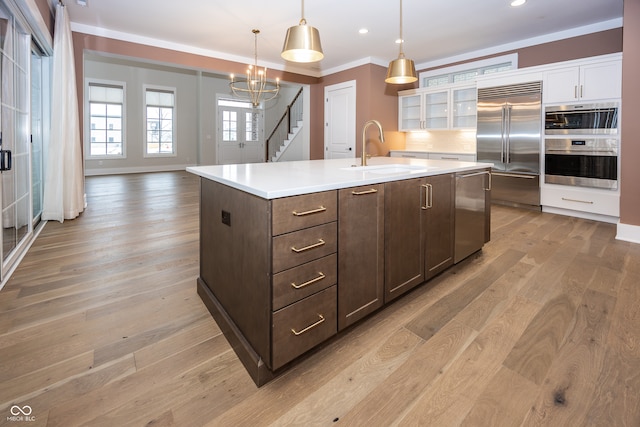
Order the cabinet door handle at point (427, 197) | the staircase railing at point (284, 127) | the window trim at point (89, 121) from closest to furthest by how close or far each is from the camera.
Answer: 1. the cabinet door handle at point (427, 197)
2. the window trim at point (89, 121)
3. the staircase railing at point (284, 127)

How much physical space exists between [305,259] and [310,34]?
1.66 m

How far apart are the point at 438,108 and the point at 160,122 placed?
8026 millimetres

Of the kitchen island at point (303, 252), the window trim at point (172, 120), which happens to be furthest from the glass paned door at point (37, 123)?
the window trim at point (172, 120)

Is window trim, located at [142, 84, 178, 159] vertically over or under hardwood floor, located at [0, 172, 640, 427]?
over

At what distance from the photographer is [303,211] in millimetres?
1492

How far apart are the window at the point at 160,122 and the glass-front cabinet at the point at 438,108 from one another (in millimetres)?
7082

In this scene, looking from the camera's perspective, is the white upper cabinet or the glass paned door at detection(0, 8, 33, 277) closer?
the glass paned door at detection(0, 8, 33, 277)

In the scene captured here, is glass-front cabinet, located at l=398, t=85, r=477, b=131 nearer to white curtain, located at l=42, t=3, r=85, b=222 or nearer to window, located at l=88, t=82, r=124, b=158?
white curtain, located at l=42, t=3, r=85, b=222

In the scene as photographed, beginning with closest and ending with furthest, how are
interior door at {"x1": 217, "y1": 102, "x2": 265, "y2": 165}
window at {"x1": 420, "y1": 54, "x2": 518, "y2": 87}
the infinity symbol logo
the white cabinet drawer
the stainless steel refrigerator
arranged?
the infinity symbol logo
the white cabinet drawer
the stainless steel refrigerator
window at {"x1": 420, "y1": 54, "x2": 518, "y2": 87}
interior door at {"x1": 217, "y1": 102, "x2": 265, "y2": 165}

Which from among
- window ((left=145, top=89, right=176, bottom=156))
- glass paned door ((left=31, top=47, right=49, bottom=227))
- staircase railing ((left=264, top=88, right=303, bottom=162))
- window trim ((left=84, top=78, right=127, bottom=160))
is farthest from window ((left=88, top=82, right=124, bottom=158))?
glass paned door ((left=31, top=47, right=49, bottom=227))

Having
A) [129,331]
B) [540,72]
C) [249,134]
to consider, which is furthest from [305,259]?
[249,134]

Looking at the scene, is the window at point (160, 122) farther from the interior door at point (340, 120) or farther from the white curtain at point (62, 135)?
the white curtain at point (62, 135)

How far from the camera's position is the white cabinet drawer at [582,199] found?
4.32m

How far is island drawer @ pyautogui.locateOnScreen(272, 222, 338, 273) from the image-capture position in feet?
4.66
